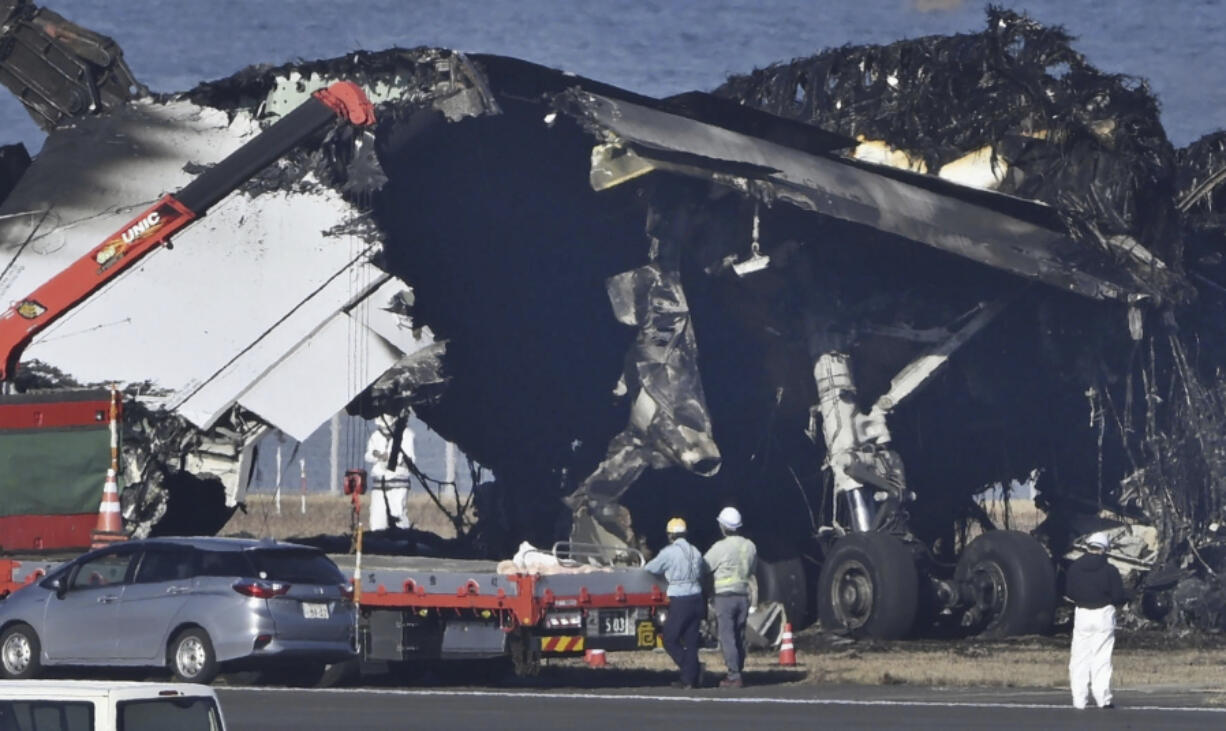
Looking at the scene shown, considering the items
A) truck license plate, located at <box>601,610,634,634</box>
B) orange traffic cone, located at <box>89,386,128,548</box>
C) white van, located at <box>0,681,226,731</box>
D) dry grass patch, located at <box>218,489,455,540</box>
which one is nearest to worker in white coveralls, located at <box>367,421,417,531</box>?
orange traffic cone, located at <box>89,386,128,548</box>

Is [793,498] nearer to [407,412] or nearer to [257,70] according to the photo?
[407,412]

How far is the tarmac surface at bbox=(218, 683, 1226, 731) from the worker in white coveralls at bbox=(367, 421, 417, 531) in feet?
41.7

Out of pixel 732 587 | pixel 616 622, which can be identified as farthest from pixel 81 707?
pixel 732 587

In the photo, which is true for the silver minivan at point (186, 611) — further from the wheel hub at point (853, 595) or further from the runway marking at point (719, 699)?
the wheel hub at point (853, 595)

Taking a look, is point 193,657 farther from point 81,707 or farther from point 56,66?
point 56,66

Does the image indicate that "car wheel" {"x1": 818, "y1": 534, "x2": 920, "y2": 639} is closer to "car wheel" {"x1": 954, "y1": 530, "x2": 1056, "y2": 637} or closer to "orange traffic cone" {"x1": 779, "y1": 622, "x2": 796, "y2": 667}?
"car wheel" {"x1": 954, "y1": 530, "x2": 1056, "y2": 637}

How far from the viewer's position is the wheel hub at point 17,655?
2008 cm

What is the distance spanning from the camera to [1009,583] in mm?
27359

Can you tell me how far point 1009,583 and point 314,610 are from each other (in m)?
11.3

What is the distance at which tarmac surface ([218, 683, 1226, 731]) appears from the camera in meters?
16.1

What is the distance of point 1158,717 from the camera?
17.1 metres

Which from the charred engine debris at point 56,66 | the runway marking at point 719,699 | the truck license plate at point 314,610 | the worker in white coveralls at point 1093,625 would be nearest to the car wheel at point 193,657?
the runway marking at point 719,699

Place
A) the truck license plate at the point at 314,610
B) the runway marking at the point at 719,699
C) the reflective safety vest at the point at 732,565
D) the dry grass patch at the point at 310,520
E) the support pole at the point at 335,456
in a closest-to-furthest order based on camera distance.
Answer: the runway marking at the point at 719,699 → the truck license plate at the point at 314,610 → the reflective safety vest at the point at 732,565 → the dry grass patch at the point at 310,520 → the support pole at the point at 335,456

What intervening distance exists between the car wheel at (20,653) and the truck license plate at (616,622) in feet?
17.5
